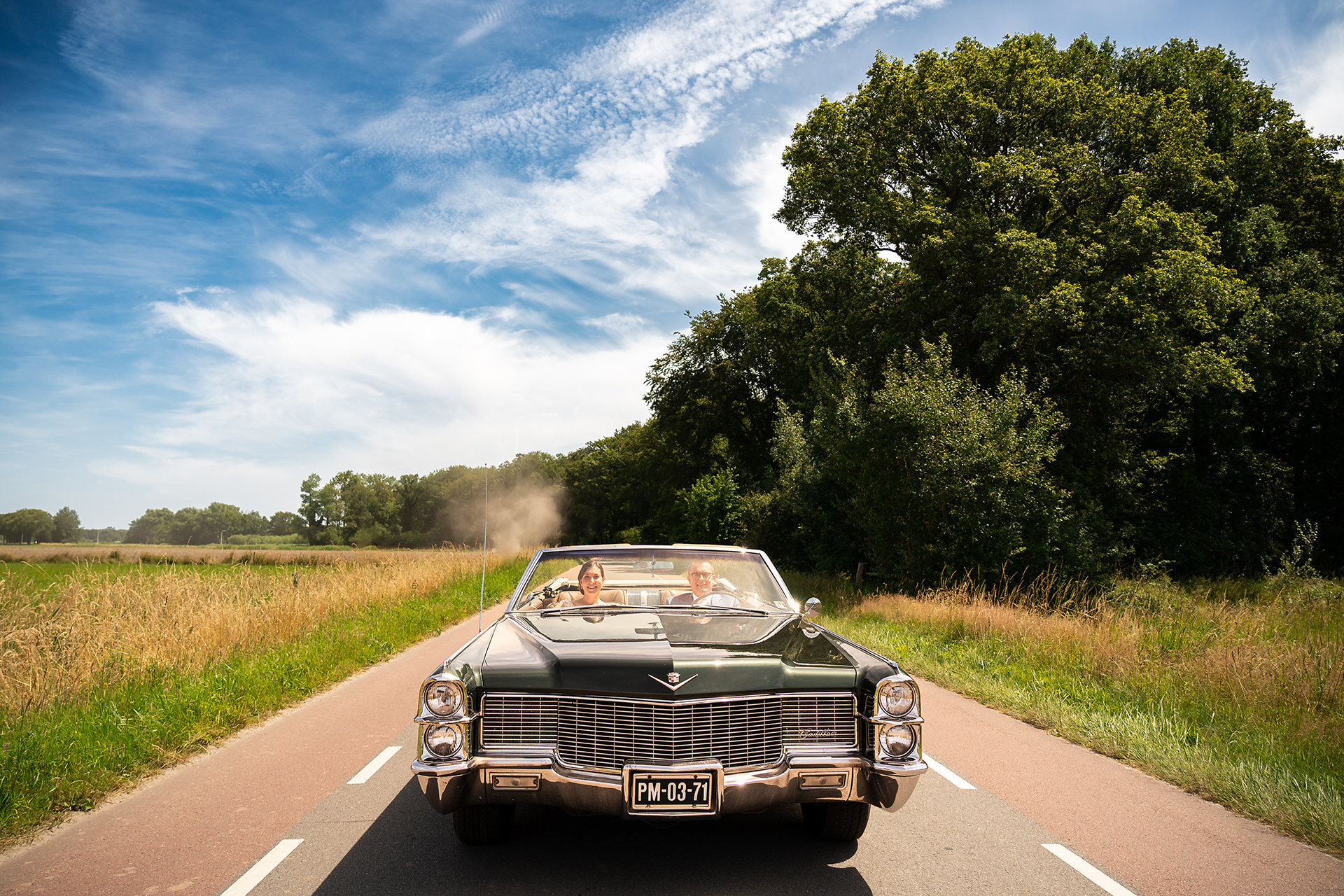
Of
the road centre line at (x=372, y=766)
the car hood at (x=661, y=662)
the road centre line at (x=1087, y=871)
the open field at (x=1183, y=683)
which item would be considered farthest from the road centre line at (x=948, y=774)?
the road centre line at (x=372, y=766)

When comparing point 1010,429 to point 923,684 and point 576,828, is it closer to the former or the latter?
point 923,684

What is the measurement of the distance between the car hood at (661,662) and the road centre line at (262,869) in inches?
52.5

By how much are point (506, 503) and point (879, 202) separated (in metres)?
82.2

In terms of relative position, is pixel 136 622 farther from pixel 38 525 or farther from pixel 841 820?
pixel 38 525

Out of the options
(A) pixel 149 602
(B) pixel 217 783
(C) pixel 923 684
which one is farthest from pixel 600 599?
(A) pixel 149 602

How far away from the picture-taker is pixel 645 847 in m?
3.89

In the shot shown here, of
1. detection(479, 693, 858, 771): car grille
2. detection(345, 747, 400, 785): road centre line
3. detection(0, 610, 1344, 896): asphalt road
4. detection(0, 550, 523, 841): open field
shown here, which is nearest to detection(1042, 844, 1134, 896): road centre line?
detection(0, 610, 1344, 896): asphalt road

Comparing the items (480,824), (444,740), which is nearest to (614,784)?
(444,740)

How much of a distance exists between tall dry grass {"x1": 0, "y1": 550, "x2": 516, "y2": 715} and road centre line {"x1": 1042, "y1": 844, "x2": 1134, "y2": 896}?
7166mm

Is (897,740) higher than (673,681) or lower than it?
lower

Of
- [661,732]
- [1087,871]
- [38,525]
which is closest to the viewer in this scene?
[661,732]

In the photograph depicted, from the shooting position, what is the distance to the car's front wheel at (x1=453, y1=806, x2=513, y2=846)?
375 cm

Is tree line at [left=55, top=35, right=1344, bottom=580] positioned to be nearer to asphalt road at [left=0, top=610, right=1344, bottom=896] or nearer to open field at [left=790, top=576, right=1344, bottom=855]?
open field at [left=790, top=576, right=1344, bottom=855]

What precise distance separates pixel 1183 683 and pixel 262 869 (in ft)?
25.0
